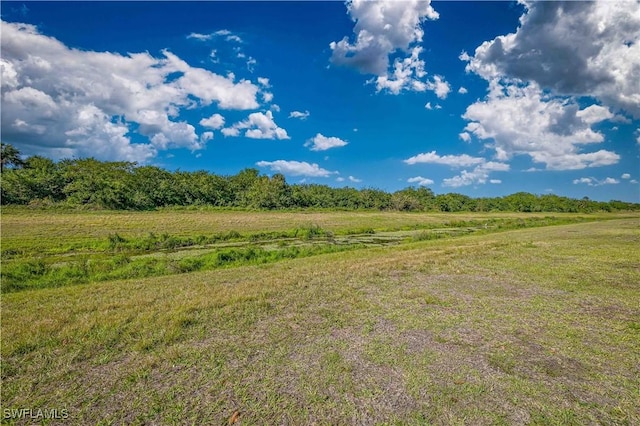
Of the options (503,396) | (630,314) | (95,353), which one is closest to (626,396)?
(503,396)

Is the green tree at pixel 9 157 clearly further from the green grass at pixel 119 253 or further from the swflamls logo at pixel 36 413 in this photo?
the swflamls logo at pixel 36 413

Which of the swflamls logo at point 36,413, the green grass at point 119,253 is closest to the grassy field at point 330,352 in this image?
the swflamls logo at point 36,413

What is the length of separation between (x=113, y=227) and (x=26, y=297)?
3342 cm

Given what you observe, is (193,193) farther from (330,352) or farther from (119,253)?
(330,352)

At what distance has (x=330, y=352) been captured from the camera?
6281mm

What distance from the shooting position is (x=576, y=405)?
15.0ft

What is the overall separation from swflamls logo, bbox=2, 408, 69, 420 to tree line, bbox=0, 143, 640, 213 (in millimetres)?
73509

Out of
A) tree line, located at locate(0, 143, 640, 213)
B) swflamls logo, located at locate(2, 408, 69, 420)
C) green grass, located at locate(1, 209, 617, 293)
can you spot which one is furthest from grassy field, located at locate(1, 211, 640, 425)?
tree line, located at locate(0, 143, 640, 213)

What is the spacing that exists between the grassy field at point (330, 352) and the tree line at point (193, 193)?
2737 inches

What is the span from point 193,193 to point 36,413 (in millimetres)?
90746

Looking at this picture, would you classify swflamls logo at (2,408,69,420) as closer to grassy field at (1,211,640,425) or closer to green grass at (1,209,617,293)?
grassy field at (1,211,640,425)

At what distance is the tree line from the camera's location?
67.1 meters

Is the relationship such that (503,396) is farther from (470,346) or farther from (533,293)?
(533,293)

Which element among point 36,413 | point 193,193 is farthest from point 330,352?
point 193,193
